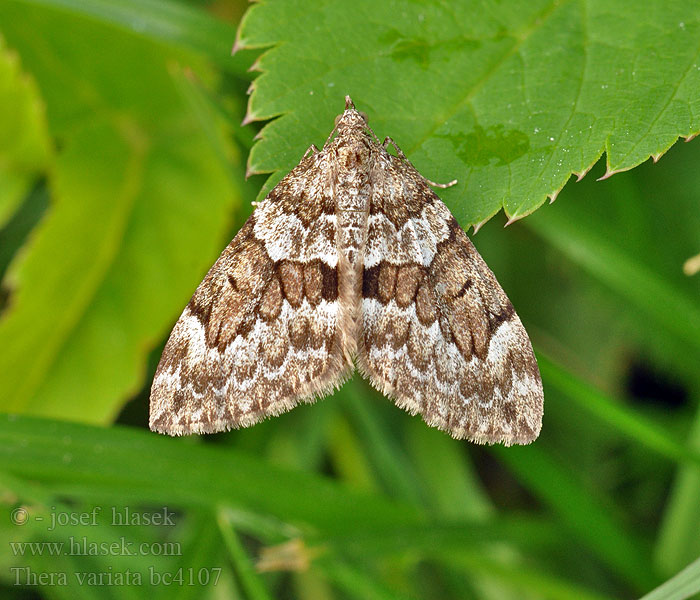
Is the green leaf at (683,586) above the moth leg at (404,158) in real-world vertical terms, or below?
below

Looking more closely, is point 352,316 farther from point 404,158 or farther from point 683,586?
point 683,586

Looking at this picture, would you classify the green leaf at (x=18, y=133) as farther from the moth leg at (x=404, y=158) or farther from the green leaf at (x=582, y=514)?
the green leaf at (x=582, y=514)

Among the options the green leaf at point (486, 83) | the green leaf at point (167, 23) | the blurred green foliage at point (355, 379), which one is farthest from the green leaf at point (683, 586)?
the green leaf at point (167, 23)

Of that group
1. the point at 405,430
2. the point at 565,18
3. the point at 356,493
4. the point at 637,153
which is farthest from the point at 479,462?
the point at 565,18

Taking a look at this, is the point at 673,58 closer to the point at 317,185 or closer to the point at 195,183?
the point at 317,185

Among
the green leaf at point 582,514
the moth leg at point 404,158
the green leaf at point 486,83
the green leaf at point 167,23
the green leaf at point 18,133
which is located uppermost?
the green leaf at point 486,83

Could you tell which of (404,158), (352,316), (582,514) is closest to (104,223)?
(352,316)
